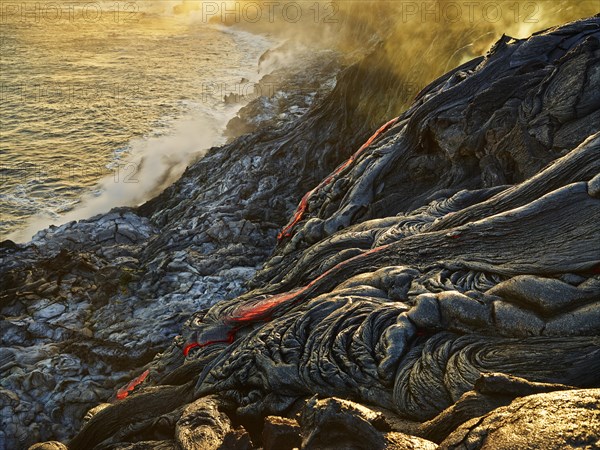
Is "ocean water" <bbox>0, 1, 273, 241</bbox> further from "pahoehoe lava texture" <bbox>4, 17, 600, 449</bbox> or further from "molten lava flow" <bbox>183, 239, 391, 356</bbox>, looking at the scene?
"pahoehoe lava texture" <bbox>4, 17, 600, 449</bbox>

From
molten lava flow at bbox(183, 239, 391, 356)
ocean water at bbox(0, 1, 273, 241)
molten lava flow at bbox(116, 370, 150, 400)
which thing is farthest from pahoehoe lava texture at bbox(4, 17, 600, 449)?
ocean water at bbox(0, 1, 273, 241)

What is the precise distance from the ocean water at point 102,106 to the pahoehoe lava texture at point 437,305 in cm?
1755

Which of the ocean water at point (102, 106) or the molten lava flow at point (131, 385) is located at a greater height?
the ocean water at point (102, 106)

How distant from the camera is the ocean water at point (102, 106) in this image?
92.6 ft

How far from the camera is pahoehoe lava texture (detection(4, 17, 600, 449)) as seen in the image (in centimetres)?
579

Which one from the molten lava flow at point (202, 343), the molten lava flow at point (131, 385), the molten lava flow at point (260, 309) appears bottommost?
the molten lava flow at point (131, 385)

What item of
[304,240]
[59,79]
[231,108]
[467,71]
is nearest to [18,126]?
[59,79]

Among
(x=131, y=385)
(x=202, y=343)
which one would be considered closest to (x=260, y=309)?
(x=202, y=343)

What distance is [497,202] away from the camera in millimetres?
8945

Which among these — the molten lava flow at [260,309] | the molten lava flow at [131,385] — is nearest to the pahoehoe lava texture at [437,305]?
the molten lava flow at [260,309]

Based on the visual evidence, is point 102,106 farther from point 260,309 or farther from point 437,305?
point 437,305

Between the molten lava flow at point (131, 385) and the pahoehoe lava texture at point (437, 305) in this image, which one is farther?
the molten lava flow at point (131, 385)

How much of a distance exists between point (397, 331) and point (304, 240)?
6699mm

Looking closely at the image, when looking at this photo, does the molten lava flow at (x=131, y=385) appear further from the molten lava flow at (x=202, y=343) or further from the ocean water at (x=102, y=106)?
the ocean water at (x=102, y=106)
